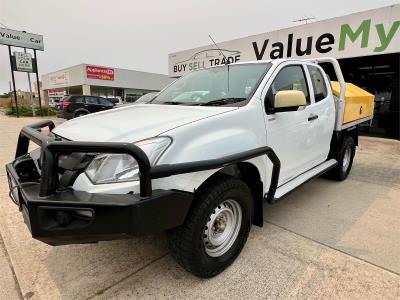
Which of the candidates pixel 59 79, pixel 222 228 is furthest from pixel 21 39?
pixel 222 228

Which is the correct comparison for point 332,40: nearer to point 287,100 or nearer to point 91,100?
point 287,100

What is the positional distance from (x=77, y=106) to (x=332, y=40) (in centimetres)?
1341

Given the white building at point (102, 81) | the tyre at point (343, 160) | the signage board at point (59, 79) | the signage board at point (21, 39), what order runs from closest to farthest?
the tyre at point (343, 160) → the signage board at point (21, 39) → the white building at point (102, 81) → the signage board at point (59, 79)

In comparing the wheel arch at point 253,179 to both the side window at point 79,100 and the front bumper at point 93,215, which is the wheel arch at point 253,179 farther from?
the side window at point 79,100

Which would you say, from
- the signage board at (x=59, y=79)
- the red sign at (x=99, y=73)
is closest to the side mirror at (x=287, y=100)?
the red sign at (x=99, y=73)

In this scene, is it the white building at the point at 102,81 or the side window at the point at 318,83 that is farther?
the white building at the point at 102,81

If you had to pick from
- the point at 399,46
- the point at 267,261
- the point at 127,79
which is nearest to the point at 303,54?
the point at 399,46

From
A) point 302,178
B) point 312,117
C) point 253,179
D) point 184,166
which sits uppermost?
point 312,117

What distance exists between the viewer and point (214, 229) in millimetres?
2379

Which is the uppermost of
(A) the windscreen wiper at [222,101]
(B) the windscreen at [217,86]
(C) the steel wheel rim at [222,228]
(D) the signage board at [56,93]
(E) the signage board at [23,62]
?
(E) the signage board at [23,62]

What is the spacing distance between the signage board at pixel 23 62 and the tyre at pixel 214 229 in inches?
1126

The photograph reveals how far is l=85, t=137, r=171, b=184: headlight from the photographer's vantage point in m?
1.82

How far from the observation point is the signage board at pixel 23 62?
80.8ft

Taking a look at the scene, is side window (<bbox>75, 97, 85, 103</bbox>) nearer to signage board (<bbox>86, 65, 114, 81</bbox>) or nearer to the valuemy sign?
the valuemy sign
